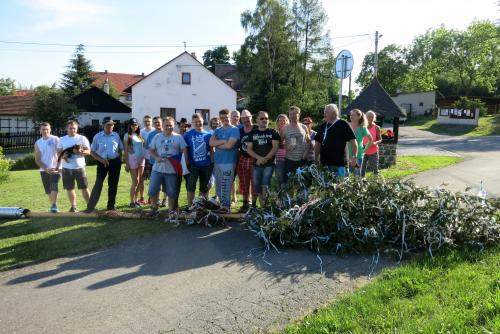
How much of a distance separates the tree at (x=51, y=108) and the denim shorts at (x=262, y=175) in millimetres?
31450

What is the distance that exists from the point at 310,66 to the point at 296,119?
37185 mm

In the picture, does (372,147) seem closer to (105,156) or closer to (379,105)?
(105,156)

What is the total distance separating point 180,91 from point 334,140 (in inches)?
1276

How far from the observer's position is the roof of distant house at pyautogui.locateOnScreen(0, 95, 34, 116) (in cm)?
4556

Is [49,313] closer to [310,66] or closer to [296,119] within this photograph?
[296,119]

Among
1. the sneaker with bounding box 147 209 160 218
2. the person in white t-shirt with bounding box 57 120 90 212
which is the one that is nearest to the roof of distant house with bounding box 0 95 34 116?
the person in white t-shirt with bounding box 57 120 90 212

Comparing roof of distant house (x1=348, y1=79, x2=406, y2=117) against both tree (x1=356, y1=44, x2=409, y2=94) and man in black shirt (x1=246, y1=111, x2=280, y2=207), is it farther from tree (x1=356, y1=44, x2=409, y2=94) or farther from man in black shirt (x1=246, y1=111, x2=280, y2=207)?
tree (x1=356, y1=44, x2=409, y2=94)

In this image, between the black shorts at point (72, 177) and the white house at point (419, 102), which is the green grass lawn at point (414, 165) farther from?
the white house at point (419, 102)

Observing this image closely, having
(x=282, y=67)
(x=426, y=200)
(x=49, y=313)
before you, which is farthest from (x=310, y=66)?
(x=49, y=313)

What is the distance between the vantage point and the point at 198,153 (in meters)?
7.35

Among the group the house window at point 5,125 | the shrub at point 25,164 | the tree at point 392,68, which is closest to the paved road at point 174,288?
the shrub at point 25,164

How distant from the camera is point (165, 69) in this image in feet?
123

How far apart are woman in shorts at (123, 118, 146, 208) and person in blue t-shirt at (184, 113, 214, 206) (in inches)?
55.4

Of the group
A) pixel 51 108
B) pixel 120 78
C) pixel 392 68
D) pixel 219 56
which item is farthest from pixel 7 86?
pixel 392 68
